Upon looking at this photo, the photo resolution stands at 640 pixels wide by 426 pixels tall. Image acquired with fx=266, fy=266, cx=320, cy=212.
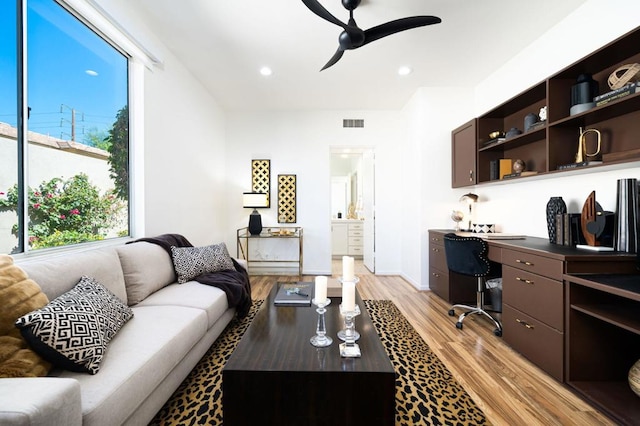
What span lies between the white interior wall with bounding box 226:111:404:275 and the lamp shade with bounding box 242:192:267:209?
25cm

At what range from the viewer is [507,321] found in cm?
221

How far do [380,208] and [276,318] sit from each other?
3203 millimetres

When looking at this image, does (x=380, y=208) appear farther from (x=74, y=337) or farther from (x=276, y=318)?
(x=74, y=337)

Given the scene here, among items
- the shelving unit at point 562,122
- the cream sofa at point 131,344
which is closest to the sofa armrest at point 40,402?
the cream sofa at point 131,344

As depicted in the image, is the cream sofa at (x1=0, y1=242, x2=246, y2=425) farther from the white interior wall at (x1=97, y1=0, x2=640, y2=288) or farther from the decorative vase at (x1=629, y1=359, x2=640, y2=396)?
the decorative vase at (x1=629, y1=359, x2=640, y2=396)

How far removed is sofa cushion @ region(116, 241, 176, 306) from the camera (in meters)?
1.94

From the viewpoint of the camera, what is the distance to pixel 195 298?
→ 2014mm

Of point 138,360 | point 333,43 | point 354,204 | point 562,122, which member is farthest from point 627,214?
point 354,204

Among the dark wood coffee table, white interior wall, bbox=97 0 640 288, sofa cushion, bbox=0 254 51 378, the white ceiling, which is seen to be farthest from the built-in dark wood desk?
sofa cushion, bbox=0 254 51 378

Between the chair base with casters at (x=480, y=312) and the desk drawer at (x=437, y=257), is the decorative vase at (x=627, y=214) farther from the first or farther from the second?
the desk drawer at (x=437, y=257)

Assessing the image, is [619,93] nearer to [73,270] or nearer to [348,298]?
[348,298]

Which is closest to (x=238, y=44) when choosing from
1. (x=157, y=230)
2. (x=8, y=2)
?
(x=8, y=2)

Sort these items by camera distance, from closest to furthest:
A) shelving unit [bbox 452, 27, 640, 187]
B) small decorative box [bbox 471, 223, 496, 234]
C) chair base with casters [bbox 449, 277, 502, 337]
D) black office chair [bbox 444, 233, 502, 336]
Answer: shelving unit [bbox 452, 27, 640, 187], chair base with casters [bbox 449, 277, 502, 337], black office chair [bbox 444, 233, 502, 336], small decorative box [bbox 471, 223, 496, 234]

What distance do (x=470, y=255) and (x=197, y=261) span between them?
2.56 m
